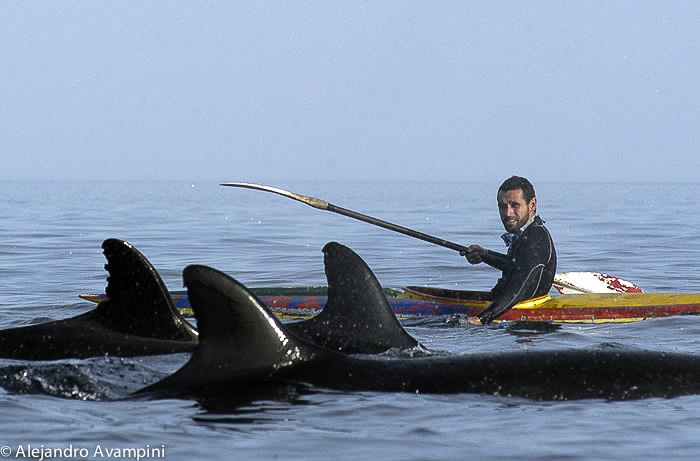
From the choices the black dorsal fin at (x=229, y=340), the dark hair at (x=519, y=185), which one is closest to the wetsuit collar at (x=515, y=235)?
the dark hair at (x=519, y=185)

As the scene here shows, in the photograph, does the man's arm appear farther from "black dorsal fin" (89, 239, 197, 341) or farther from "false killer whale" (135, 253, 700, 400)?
"false killer whale" (135, 253, 700, 400)

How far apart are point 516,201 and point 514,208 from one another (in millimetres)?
84

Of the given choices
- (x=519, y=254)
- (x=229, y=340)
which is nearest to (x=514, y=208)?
(x=519, y=254)

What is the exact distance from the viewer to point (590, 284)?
1370 centimetres

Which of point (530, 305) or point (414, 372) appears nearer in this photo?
point (414, 372)

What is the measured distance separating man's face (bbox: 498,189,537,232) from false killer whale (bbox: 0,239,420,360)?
4.16 meters

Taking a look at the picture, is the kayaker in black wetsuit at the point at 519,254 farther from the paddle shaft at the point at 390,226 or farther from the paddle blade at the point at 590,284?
the paddle blade at the point at 590,284

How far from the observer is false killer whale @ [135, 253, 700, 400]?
6.64 m

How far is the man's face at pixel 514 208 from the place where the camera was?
12.0 m

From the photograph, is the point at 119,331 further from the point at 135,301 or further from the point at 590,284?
the point at 590,284

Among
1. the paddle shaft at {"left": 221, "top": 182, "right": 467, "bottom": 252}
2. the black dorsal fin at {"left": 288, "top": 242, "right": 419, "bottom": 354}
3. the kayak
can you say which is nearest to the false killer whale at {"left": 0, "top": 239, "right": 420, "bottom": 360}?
the black dorsal fin at {"left": 288, "top": 242, "right": 419, "bottom": 354}

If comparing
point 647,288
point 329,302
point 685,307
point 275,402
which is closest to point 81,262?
point 647,288

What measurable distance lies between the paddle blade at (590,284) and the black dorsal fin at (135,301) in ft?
21.0

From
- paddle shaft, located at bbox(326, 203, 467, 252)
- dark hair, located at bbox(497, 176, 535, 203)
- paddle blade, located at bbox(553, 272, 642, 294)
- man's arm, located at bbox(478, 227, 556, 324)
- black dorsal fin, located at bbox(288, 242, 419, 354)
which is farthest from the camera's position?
paddle blade, located at bbox(553, 272, 642, 294)
